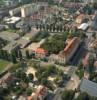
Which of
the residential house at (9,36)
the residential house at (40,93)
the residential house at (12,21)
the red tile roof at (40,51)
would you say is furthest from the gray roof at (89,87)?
the residential house at (12,21)

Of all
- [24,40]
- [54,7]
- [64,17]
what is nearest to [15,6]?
[54,7]

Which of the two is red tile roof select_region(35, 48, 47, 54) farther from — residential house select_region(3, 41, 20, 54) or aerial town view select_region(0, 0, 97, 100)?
residential house select_region(3, 41, 20, 54)

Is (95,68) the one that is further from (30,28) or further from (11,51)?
(30,28)

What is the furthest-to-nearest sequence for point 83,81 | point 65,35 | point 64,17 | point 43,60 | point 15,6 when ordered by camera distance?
1. point 15,6
2. point 64,17
3. point 65,35
4. point 43,60
5. point 83,81

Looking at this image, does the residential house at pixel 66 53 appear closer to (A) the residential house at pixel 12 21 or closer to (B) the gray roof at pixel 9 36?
(B) the gray roof at pixel 9 36

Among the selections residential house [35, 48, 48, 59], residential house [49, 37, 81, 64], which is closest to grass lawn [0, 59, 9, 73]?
residential house [35, 48, 48, 59]

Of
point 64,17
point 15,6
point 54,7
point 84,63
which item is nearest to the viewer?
point 84,63

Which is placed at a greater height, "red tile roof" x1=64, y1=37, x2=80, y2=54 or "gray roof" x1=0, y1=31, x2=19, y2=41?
"red tile roof" x1=64, y1=37, x2=80, y2=54

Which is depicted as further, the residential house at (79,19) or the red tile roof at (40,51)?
the residential house at (79,19)
